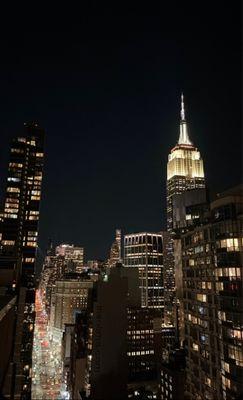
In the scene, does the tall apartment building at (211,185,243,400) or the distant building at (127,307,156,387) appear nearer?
the tall apartment building at (211,185,243,400)

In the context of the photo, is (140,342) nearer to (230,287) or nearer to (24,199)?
(24,199)

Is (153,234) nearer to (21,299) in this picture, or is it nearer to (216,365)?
(21,299)

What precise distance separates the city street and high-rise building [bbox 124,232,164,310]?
52.1m

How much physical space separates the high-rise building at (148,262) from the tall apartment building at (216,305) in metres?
120

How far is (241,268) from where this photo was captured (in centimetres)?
2948

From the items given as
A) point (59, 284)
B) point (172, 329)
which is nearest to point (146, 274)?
point (172, 329)

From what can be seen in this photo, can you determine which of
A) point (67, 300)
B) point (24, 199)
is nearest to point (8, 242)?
point (24, 199)

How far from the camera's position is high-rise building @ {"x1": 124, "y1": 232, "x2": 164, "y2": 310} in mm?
157375

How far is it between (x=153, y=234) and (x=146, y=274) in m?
Result: 23.6

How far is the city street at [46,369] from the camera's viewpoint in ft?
236

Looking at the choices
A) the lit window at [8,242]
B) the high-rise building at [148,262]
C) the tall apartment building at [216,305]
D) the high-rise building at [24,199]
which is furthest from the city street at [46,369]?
the high-rise building at [148,262]

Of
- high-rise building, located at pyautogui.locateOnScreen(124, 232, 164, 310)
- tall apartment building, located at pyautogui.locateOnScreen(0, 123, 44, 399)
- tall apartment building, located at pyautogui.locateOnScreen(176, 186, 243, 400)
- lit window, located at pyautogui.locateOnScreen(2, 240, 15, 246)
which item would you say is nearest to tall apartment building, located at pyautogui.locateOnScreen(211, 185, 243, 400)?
tall apartment building, located at pyautogui.locateOnScreen(176, 186, 243, 400)

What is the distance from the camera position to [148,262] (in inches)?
6427

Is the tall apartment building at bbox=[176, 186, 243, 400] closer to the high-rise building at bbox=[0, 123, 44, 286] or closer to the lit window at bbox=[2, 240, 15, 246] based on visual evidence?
the high-rise building at bbox=[0, 123, 44, 286]
